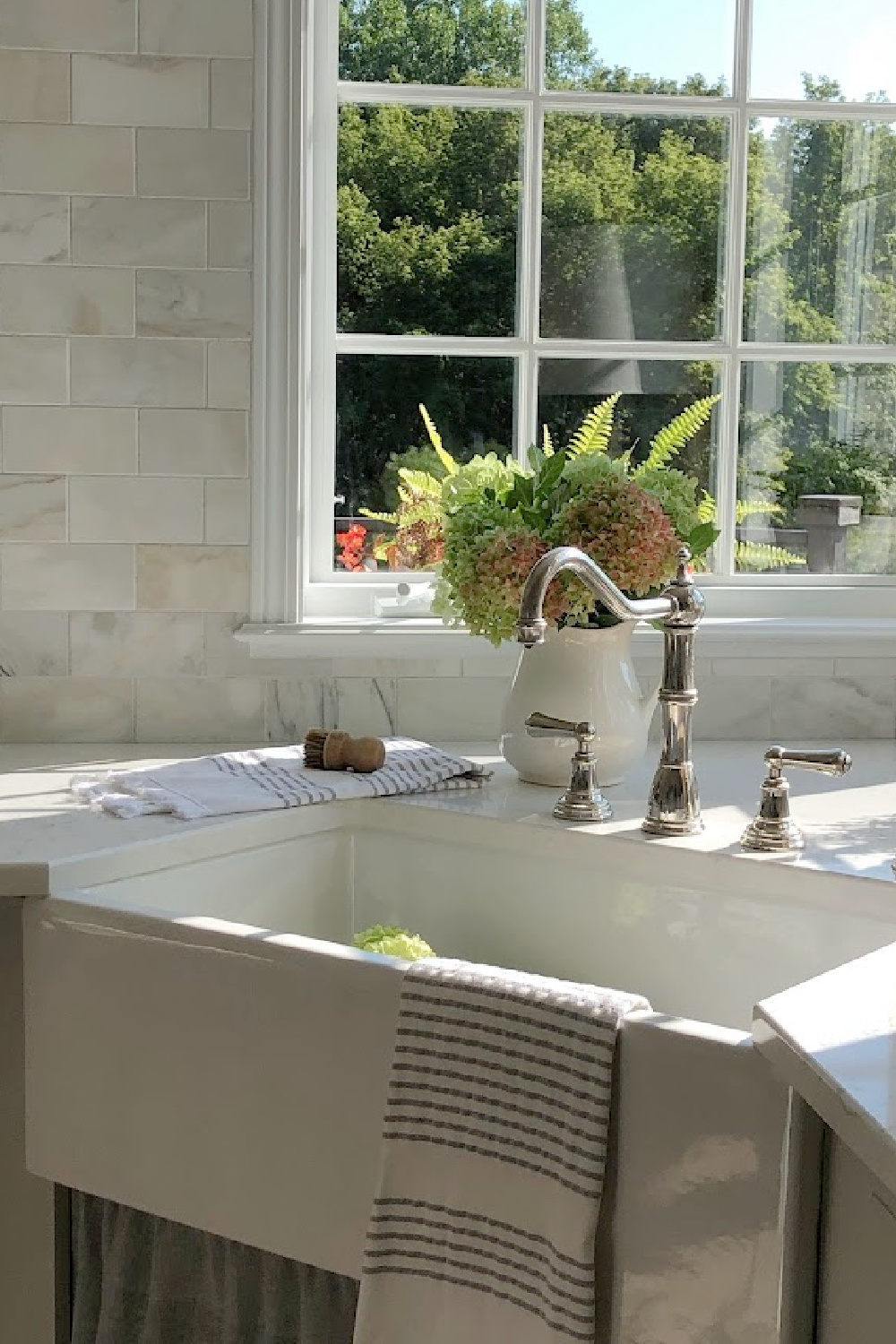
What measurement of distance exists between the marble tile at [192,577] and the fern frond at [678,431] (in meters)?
0.62

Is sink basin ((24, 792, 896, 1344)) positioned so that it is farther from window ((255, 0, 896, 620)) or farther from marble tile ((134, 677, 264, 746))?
window ((255, 0, 896, 620))

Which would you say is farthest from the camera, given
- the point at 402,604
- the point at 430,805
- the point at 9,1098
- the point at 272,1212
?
the point at 402,604

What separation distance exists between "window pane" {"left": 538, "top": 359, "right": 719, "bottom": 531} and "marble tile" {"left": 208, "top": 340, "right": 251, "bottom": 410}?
46cm

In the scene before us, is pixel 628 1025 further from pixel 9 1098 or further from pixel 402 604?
pixel 402 604

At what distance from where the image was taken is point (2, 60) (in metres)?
2.22

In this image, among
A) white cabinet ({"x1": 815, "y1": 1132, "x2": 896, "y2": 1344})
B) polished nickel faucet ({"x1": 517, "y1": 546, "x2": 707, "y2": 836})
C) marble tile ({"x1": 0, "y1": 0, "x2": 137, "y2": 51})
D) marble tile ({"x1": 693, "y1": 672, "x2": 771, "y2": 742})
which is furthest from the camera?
marble tile ({"x1": 693, "y1": 672, "x2": 771, "y2": 742})

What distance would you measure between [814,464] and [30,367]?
1171 mm

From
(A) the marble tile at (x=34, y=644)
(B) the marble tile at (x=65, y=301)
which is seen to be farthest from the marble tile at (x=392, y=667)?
(B) the marble tile at (x=65, y=301)

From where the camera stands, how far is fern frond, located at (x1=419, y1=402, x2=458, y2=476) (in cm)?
244

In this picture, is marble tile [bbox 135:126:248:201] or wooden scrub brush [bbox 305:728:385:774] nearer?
wooden scrub brush [bbox 305:728:385:774]

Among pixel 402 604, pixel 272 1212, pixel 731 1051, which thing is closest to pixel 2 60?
pixel 402 604

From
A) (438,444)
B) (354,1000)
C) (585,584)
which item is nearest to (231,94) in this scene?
(438,444)

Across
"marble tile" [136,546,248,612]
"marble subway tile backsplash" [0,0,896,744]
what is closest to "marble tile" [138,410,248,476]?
"marble subway tile backsplash" [0,0,896,744]

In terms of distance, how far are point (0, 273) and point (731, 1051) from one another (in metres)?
1.56
